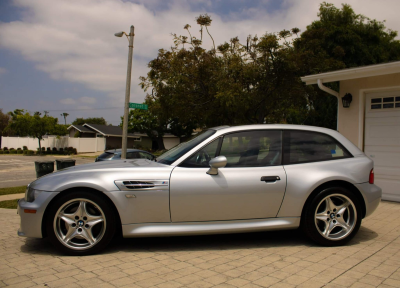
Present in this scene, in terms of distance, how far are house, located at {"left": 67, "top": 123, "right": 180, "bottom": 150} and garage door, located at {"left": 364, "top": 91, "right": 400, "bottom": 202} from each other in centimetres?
4536

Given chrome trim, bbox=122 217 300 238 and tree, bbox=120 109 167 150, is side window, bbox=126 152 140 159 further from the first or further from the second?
tree, bbox=120 109 167 150

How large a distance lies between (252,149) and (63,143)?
46997 millimetres

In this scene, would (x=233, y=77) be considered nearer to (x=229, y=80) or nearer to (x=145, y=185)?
(x=229, y=80)

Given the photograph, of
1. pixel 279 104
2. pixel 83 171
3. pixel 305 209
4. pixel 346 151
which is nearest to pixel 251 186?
pixel 305 209

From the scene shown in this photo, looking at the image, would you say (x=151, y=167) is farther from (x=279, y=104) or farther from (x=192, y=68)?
(x=279, y=104)

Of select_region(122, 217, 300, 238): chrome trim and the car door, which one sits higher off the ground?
the car door

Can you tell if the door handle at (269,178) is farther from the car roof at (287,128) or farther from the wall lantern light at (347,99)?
the wall lantern light at (347,99)

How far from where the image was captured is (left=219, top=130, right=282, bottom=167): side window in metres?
4.46

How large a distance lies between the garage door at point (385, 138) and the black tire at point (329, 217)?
12.4ft

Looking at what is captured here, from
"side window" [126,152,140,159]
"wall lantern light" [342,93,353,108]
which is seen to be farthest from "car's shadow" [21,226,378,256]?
"side window" [126,152,140,159]

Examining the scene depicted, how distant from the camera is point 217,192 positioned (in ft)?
13.7

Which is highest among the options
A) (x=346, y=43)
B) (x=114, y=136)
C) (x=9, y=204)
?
(x=346, y=43)

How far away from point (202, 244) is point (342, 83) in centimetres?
608

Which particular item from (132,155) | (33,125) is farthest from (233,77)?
(33,125)
